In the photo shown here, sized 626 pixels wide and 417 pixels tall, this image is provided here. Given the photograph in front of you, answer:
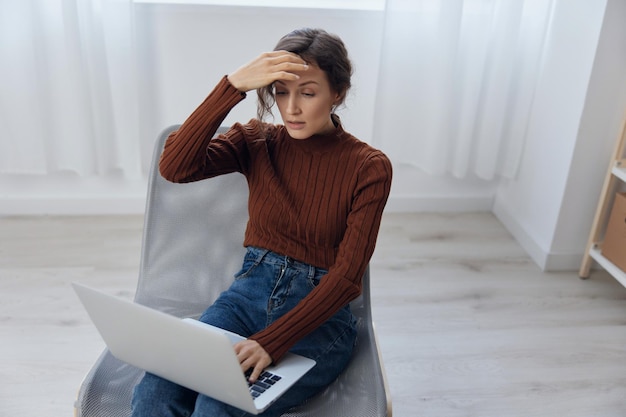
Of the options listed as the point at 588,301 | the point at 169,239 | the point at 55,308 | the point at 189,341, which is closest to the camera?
the point at 189,341

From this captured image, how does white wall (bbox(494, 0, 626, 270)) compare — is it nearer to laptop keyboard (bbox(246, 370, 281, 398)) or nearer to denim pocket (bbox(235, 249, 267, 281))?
denim pocket (bbox(235, 249, 267, 281))

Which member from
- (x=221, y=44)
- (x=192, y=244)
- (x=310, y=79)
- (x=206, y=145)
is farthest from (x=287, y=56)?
(x=221, y=44)

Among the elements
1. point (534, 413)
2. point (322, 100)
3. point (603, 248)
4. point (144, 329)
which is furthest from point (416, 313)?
point (144, 329)

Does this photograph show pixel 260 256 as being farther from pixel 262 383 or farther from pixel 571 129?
pixel 571 129

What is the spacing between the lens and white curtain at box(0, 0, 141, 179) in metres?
2.25

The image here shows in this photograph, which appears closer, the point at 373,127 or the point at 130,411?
the point at 130,411

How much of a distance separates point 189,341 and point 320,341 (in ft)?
1.25

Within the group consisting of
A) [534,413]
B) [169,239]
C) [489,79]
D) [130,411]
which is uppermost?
[489,79]

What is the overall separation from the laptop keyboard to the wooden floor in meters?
0.70

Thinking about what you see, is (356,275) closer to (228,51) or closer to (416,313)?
(416,313)

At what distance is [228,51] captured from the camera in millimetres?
2451

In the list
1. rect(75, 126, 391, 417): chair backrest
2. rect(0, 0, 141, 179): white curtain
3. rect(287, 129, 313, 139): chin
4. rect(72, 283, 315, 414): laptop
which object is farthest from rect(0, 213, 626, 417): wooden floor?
rect(287, 129, 313, 139): chin

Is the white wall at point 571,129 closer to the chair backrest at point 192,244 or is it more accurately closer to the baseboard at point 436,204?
the baseboard at point 436,204

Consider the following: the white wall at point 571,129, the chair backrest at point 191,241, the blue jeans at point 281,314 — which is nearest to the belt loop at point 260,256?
the blue jeans at point 281,314
